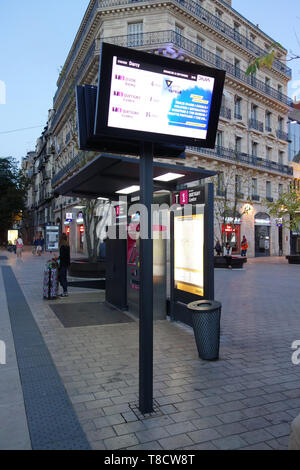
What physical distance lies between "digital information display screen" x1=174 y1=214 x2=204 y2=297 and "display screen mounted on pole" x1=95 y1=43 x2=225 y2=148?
2.62 meters

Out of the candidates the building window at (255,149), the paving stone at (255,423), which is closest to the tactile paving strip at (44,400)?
the paving stone at (255,423)

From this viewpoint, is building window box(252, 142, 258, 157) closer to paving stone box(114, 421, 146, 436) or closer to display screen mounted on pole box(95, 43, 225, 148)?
display screen mounted on pole box(95, 43, 225, 148)

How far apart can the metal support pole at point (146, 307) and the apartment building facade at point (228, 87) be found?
1896cm

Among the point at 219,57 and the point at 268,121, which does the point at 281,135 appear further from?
the point at 219,57

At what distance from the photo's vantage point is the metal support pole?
3.47 meters

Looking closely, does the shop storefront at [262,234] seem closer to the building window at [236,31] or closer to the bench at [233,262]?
the bench at [233,262]

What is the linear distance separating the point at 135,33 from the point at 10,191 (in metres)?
37.6

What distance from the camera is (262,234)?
34.6 meters

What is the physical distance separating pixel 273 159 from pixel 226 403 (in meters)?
36.2

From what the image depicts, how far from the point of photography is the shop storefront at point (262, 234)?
112 feet

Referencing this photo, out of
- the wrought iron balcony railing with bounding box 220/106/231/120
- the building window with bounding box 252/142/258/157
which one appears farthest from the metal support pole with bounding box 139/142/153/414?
the building window with bounding box 252/142/258/157

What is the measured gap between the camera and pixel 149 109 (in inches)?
135

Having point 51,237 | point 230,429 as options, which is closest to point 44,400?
point 230,429
